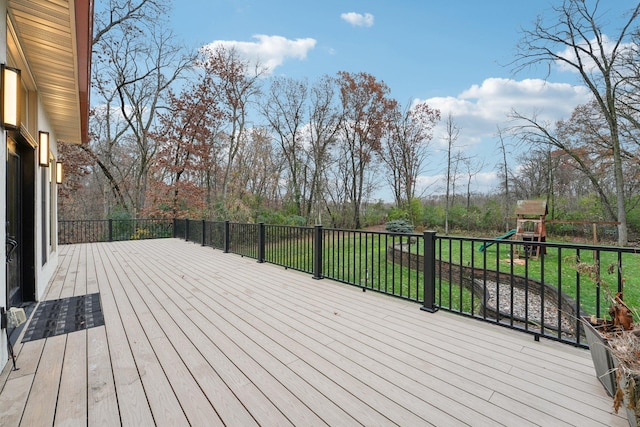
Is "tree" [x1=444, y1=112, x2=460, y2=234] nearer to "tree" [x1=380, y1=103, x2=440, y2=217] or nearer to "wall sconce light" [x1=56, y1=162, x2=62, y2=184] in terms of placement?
"tree" [x1=380, y1=103, x2=440, y2=217]

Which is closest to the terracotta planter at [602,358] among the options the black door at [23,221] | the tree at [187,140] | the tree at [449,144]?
the black door at [23,221]

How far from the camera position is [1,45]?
202 cm

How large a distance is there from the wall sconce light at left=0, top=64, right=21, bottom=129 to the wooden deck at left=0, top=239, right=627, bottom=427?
1698 mm

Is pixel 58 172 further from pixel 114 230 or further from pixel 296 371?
pixel 296 371

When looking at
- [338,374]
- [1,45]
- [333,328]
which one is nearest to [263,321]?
[333,328]

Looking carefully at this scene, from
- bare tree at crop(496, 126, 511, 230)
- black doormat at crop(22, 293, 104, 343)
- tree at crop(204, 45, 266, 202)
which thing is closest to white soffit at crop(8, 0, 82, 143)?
black doormat at crop(22, 293, 104, 343)

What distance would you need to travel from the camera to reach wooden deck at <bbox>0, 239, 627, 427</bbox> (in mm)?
1513

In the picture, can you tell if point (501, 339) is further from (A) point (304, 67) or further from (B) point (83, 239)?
(A) point (304, 67)

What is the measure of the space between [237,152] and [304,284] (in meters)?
12.1

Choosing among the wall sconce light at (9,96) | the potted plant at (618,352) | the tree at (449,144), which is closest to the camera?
the potted plant at (618,352)

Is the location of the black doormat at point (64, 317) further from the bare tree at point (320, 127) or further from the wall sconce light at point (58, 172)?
the bare tree at point (320, 127)

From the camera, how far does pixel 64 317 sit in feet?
9.77

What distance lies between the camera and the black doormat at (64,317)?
2.64 metres

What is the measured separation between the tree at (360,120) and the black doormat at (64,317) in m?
14.2
